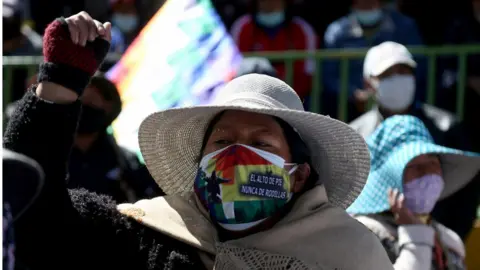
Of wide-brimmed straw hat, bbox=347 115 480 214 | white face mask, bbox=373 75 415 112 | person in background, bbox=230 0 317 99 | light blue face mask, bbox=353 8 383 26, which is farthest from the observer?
person in background, bbox=230 0 317 99

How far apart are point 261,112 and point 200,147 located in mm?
441

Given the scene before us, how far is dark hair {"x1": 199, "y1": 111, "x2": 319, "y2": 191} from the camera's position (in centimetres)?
366

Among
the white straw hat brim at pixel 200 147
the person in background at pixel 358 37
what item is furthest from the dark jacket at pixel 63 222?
the person in background at pixel 358 37

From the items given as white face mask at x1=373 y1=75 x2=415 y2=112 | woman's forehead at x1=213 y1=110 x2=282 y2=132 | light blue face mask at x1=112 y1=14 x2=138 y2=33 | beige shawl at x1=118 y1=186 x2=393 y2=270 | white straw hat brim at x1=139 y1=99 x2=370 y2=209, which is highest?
woman's forehead at x1=213 y1=110 x2=282 y2=132

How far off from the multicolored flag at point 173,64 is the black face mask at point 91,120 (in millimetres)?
323

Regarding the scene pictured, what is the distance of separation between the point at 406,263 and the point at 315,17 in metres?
4.26

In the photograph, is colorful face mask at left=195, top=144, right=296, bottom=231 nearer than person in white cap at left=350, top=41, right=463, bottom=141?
Yes

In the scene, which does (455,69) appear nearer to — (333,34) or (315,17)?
(333,34)

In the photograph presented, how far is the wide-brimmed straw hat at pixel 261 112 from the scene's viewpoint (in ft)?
11.9

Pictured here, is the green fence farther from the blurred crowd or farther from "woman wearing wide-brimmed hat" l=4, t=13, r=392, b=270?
"woman wearing wide-brimmed hat" l=4, t=13, r=392, b=270

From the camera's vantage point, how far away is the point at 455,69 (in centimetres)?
736

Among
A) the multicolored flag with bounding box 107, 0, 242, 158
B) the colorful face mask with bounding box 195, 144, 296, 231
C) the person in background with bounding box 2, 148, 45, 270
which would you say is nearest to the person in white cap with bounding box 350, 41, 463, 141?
the multicolored flag with bounding box 107, 0, 242, 158

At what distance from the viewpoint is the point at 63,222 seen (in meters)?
3.21

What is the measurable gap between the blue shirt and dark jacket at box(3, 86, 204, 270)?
159 inches
